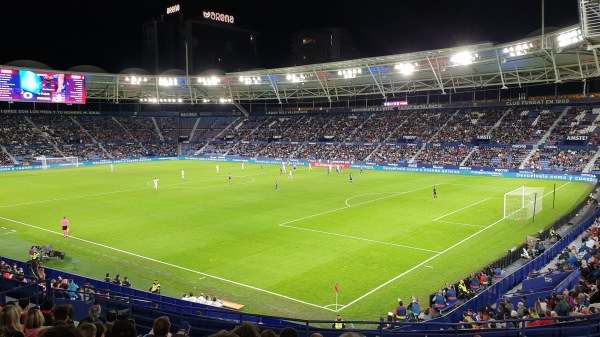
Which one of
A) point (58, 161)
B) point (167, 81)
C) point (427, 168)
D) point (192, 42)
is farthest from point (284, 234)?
point (192, 42)

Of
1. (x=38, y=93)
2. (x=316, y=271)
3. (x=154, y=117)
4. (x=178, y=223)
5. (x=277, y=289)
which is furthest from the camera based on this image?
(x=154, y=117)

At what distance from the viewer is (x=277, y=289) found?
19.1 meters

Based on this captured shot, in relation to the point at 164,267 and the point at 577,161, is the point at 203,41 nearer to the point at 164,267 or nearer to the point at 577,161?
the point at 577,161

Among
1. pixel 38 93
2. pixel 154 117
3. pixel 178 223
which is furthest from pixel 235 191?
pixel 154 117

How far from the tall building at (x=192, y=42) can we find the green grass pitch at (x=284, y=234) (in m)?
60.3

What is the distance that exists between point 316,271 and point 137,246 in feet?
36.0

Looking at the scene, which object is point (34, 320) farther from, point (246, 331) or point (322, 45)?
point (322, 45)

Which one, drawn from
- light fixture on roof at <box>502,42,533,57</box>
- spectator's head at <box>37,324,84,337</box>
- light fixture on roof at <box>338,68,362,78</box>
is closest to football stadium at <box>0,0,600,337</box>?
light fixture on roof at <box>502,42,533,57</box>

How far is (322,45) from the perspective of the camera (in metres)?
143

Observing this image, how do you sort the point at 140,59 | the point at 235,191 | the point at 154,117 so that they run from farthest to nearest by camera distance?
the point at 140,59 → the point at 154,117 → the point at 235,191

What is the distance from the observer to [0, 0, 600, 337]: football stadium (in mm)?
15273

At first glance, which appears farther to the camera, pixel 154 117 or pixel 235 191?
pixel 154 117

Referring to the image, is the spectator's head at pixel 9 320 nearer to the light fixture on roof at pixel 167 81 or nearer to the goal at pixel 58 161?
the goal at pixel 58 161

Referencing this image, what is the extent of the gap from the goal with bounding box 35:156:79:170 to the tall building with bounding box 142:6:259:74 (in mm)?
36814
